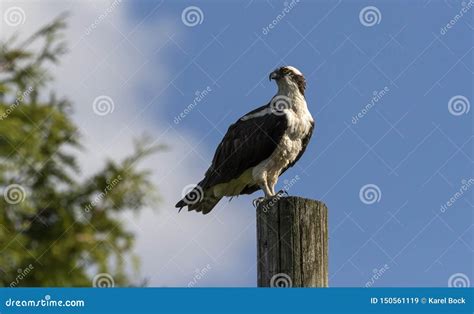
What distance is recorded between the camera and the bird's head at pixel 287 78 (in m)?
9.49

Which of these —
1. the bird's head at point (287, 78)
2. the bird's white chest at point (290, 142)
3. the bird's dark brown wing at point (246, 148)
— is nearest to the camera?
the bird's dark brown wing at point (246, 148)

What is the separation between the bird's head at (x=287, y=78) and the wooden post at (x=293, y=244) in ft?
12.5

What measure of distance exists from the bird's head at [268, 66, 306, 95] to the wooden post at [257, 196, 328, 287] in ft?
12.5

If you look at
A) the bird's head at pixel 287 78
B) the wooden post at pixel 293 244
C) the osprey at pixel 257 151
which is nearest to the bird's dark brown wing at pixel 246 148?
the osprey at pixel 257 151

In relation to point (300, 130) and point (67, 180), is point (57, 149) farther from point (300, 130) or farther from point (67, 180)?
point (300, 130)

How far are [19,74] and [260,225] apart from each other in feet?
14.1

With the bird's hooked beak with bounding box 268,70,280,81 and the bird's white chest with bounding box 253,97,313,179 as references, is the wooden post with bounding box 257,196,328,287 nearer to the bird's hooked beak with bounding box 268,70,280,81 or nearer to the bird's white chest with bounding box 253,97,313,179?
the bird's white chest with bounding box 253,97,313,179

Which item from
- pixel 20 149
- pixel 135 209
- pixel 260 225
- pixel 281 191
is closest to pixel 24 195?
pixel 20 149

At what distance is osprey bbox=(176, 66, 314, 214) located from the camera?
903 centimetres

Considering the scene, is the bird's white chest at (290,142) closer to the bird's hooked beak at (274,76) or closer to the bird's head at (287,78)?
the bird's head at (287,78)

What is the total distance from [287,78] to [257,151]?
0.96 meters

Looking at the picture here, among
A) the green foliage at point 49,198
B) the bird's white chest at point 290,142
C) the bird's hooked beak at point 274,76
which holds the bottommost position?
the green foliage at point 49,198

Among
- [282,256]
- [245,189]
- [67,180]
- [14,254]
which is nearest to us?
[282,256]

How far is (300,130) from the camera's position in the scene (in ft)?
30.3
